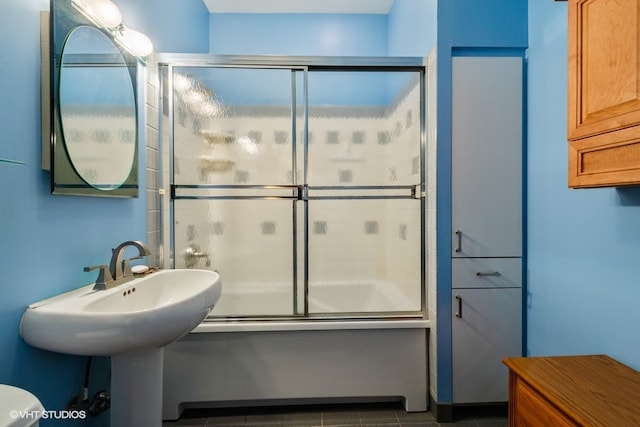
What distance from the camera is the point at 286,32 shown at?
312 centimetres

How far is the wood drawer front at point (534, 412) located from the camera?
3.38 feet

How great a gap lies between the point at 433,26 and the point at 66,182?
1.95 meters

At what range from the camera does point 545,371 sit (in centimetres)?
121

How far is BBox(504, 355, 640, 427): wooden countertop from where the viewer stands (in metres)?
0.95

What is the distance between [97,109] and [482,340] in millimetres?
2208

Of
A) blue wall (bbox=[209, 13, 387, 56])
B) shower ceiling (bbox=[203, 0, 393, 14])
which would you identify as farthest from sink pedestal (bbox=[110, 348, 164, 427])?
shower ceiling (bbox=[203, 0, 393, 14])

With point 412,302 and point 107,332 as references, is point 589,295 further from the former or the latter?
point 107,332

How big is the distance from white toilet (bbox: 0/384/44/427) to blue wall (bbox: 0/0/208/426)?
1.36ft

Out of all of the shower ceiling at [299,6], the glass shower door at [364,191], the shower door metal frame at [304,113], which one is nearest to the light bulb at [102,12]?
the shower door metal frame at [304,113]

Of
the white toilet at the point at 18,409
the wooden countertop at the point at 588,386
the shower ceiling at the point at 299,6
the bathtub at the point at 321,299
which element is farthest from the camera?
the shower ceiling at the point at 299,6

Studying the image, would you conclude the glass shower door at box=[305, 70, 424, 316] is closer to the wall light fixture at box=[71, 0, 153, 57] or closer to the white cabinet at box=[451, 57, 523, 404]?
the white cabinet at box=[451, 57, 523, 404]

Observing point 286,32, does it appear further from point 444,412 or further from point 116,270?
point 444,412

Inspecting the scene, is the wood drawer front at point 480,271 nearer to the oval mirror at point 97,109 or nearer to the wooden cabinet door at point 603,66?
the wooden cabinet door at point 603,66

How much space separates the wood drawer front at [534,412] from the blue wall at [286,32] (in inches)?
114
